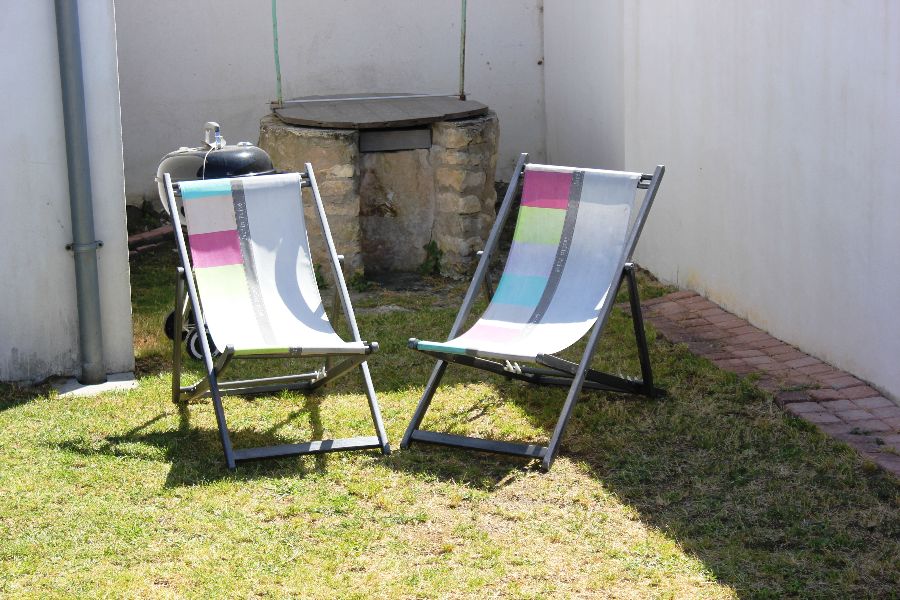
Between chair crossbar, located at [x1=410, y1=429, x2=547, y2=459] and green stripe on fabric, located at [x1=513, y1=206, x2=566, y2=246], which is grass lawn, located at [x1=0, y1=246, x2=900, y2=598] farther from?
green stripe on fabric, located at [x1=513, y1=206, x2=566, y2=246]

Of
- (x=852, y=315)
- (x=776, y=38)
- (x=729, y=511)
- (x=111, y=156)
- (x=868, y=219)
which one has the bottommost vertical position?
(x=729, y=511)

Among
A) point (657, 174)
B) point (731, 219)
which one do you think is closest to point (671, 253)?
point (731, 219)

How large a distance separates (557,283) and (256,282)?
52.7 inches

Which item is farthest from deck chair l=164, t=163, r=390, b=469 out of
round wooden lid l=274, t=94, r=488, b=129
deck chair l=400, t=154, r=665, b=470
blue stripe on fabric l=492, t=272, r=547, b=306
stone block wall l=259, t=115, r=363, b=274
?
round wooden lid l=274, t=94, r=488, b=129

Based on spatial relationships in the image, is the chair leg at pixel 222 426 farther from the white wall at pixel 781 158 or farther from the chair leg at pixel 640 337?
the white wall at pixel 781 158

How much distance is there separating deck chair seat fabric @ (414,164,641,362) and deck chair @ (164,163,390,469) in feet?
1.97

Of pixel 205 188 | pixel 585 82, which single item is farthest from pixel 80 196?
pixel 585 82

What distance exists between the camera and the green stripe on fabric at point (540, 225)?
17.2 feet

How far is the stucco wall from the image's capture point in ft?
16.1

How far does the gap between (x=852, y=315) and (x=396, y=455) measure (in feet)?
7.19

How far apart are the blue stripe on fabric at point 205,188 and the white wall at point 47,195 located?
0.61 metres

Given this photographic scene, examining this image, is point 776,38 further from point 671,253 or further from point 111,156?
point 111,156

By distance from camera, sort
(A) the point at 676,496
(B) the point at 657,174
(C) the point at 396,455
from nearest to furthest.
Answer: (A) the point at 676,496 → (C) the point at 396,455 → (B) the point at 657,174

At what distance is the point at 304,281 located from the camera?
5152 millimetres
